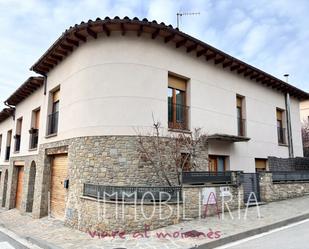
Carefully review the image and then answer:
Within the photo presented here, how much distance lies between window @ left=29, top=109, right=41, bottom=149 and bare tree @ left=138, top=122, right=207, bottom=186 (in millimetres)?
7842

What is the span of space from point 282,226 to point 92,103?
7.24 meters

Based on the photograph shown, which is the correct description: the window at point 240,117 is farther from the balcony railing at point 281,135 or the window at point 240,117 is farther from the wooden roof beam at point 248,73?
the balcony railing at point 281,135

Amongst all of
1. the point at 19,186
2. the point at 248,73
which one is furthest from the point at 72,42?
the point at 19,186

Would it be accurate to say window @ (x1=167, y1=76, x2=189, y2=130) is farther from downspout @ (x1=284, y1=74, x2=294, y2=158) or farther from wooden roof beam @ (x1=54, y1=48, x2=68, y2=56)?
downspout @ (x1=284, y1=74, x2=294, y2=158)

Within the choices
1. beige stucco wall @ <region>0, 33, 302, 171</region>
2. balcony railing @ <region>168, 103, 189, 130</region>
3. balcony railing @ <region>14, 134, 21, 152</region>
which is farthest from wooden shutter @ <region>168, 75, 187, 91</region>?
balcony railing @ <region>14, 134, 21, 152</region>

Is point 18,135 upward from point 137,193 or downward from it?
upward

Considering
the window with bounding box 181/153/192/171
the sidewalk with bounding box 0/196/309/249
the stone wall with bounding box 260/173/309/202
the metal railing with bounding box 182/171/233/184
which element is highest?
the window with bounding box 181/153/192/171

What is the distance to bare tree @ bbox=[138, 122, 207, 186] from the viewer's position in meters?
9.47

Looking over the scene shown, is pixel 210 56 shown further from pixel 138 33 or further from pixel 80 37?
pixel 80 37

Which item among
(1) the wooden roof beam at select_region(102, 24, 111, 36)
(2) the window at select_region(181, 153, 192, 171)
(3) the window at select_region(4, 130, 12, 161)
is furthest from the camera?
(3) the window at select_region(4, 130, 12, 161)

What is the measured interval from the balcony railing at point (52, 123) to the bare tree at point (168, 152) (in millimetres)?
4835

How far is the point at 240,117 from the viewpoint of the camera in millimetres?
13914

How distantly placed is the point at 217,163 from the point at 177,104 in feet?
Result: 11.3

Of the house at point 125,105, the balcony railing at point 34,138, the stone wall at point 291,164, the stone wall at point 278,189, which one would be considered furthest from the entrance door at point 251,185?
the balcony railing at point 34,138
